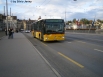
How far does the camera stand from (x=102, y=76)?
7004 mm

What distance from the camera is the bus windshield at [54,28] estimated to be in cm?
2281

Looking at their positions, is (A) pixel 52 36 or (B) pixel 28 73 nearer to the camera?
(B) pixel 28 73

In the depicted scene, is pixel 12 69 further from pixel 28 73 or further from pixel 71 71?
pixel 71 71

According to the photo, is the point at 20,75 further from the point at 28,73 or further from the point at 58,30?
the point at 58,30

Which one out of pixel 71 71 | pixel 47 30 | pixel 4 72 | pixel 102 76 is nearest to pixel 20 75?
pixel 4 72

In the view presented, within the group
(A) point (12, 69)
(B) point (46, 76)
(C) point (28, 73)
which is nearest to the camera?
(B) point (46, 76)

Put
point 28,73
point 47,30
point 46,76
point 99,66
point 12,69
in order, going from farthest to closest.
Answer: point 47,30, point 99,66, point 12,69, point 28,73, point 46,76

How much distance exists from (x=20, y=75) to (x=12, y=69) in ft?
3.85

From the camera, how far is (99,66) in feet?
28.6

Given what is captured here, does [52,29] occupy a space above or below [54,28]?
below

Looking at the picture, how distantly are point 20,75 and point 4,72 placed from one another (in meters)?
0.88

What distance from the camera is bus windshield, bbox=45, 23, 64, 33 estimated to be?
74.8 feet

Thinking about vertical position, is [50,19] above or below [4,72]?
above

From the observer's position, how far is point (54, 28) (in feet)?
75.4
